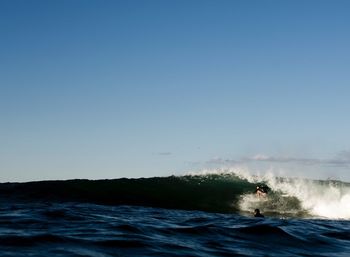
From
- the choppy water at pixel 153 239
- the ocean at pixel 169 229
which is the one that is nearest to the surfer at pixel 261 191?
the ocean at pixel 169 229

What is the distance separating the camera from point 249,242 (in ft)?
31.7

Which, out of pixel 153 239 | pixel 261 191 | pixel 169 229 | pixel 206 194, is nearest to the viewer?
pixel 153 239

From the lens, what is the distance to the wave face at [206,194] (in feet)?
72.4

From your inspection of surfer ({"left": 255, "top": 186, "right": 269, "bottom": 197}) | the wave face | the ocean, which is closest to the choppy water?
the ocean

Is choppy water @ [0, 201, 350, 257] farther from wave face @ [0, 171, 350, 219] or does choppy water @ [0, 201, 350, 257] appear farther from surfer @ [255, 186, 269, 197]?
surfer @ [255, 186, 269, 197]

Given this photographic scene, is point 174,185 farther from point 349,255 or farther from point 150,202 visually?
point 349,255

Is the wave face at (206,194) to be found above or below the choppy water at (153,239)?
above

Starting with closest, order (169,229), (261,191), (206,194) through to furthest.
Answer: (169,229) < (261,191) < (206,194)

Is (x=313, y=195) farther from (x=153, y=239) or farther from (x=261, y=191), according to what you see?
(x=153, y=239)

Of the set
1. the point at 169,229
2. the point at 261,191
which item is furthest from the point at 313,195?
the point at 169,229

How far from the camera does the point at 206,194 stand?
25.3 meters

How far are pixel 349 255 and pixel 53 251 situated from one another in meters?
5.79

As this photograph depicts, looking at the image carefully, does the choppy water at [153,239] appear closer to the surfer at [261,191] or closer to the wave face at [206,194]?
the wave face at [206,194]

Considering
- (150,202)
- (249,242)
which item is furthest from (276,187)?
(249,242)
